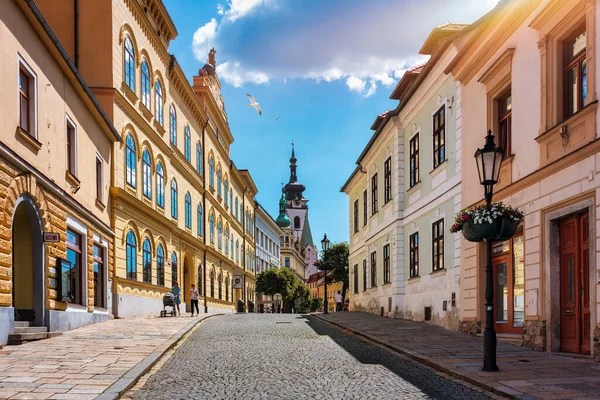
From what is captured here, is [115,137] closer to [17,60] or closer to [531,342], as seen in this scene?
[17,60]

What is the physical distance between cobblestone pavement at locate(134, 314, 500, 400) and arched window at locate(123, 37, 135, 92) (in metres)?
13.1

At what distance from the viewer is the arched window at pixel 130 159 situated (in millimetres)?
24125

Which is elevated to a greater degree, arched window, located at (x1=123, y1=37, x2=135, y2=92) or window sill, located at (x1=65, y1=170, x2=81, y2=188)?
arched window, located at (x1=123, y1=37, x2=135, y2=92)

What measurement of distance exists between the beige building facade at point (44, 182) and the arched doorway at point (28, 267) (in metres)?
0.02

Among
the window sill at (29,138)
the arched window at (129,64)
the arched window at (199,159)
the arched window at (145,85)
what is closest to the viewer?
the window sill at (29,138)

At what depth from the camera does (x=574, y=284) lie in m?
11.7

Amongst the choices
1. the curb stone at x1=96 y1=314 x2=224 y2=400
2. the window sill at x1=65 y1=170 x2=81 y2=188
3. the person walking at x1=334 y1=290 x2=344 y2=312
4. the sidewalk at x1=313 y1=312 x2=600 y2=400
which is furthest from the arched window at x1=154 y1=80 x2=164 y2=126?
Answer: the person walking at x1=334 y1=290 x2=344 y2=312

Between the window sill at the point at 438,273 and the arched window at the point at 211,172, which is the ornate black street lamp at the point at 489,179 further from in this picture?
the arched window at the point at 211,172

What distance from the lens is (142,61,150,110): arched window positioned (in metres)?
26.6

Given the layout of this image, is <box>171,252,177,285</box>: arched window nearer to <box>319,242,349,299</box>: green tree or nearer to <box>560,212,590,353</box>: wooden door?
<box>560,212,590,353</box>: wooden door

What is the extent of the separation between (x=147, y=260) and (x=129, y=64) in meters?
7.87

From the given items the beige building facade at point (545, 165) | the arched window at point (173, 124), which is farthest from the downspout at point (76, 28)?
the beige building facade at point (545, 165)

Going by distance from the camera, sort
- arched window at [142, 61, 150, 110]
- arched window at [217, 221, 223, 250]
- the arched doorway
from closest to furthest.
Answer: the arched doorway < arched window at [142, 61, 150, 110] < arched window at [217, 221, 223, 250]

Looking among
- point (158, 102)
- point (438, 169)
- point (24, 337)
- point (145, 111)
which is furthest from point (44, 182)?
point (158, 102)
